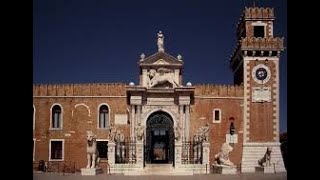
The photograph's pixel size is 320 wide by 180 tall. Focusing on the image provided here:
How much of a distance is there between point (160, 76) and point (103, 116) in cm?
412

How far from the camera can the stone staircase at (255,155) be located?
2966cm

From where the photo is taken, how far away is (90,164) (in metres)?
27.0

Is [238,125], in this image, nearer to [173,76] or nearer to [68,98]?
[173,76]

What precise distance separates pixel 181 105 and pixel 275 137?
5750 mm

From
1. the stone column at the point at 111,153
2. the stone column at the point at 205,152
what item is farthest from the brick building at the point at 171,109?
the stone column at the point at 205,152

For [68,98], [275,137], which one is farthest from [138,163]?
[275,137]

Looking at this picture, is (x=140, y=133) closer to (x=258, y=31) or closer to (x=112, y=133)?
(x=112, y=133)

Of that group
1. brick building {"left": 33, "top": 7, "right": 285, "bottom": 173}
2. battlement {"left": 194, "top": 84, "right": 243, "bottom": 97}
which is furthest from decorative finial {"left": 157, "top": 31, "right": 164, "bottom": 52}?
battlement {"left": 194, "top": 84, "right": 243, "bottom": 97}

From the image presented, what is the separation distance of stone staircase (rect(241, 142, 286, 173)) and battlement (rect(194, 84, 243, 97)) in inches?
123

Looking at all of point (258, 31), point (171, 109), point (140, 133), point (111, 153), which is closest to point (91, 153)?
point (111, 153)

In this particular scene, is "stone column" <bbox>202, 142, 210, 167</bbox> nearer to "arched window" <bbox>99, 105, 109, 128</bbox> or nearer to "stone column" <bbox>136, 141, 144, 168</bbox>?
"stone column" <bbox>136, 141, 144, 168</bbox>

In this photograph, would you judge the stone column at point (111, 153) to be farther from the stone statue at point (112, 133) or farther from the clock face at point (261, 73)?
the clock face at point (261, 73)

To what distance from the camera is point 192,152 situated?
1133 inches
